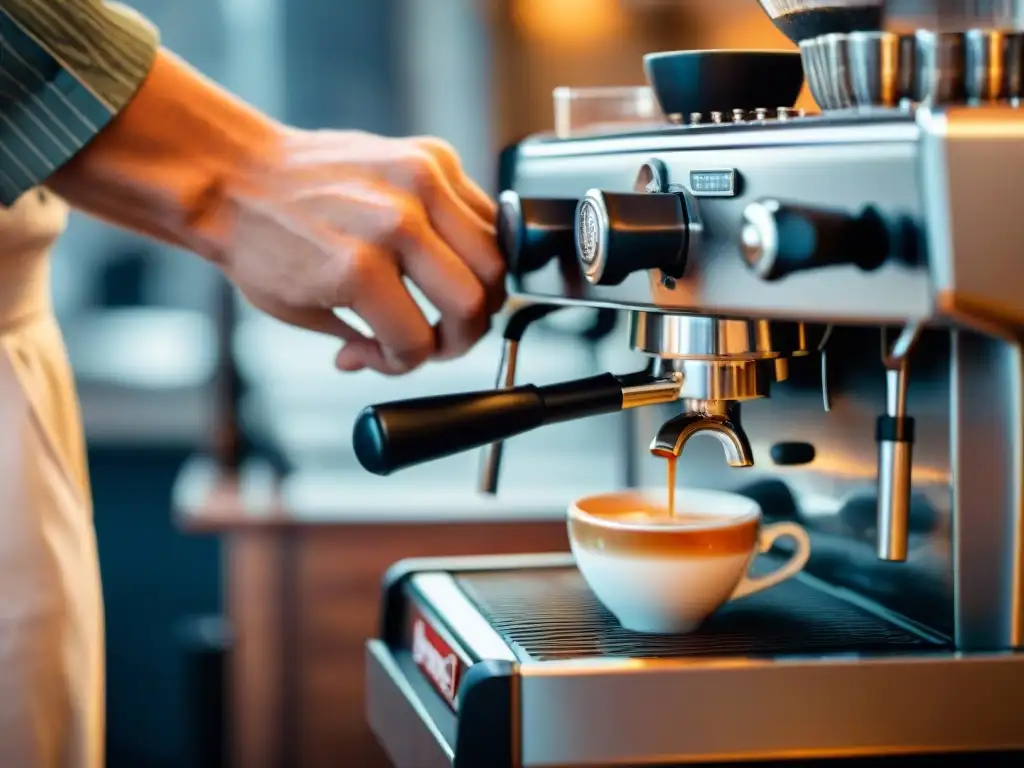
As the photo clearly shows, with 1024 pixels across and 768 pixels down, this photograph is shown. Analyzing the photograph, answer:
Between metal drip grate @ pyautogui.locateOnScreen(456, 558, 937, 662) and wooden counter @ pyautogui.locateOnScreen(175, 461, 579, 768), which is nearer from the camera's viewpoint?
metal drip grate @ pyautogui.locateOnScreen(456, 558, 937, 662)

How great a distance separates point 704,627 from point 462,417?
149 millimetres

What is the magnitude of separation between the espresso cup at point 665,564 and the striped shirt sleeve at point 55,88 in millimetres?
294

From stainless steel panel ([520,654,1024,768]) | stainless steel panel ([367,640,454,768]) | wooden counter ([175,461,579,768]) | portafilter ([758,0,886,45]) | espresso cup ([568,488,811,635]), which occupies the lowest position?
wooden counter ([175,461,579,768])

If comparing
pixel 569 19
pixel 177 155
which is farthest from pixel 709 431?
Answer: pixel 569 19

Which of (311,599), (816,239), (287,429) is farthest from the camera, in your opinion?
(287,429)

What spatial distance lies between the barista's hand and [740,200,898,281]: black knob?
0.22 metres

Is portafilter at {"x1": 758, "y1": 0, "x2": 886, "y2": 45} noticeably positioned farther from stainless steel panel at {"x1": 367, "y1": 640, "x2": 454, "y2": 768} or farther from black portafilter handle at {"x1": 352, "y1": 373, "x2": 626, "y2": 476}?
stainless steel panel at {"x1": 367, "y1": 640, "x2": 454, "y2": 768}

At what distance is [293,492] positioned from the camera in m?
1.53

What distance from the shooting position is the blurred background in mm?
1485

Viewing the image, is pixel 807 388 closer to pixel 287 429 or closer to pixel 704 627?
pixel 704 627

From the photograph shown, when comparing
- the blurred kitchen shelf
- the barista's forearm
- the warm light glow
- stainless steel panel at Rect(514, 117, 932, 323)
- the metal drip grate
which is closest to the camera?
stainless steel panel at Rect(514, 117, 932, 323)

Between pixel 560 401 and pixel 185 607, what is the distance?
194 centimetres

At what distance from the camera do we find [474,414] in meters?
0.55

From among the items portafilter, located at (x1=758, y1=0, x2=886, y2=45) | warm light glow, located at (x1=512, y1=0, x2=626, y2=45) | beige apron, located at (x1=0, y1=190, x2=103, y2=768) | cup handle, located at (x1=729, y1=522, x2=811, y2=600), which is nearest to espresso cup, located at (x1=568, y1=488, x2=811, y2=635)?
Result: cup handle, located at (x1=729, y1=522, x2=811, y2=600)
